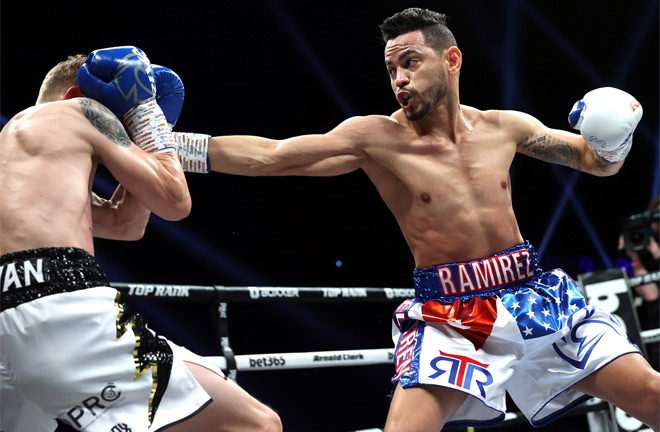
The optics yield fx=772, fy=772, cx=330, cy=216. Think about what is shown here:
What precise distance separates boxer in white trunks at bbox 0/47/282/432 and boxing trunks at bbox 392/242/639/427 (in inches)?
21.0

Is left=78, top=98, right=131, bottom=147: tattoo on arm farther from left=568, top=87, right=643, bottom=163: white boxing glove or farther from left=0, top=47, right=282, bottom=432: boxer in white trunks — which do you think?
left=568, top=87, right=643, bottom=163: white boxing glove

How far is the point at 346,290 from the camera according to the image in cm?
276

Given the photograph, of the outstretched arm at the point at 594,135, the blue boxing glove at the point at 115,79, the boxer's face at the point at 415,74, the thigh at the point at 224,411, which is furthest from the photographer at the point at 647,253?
the blue boxing glove at the point at 115,79

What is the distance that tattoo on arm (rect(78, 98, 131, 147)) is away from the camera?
60.7 inches

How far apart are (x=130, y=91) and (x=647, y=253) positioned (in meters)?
3.22

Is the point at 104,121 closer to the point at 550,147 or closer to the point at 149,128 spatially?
the point at 149,128

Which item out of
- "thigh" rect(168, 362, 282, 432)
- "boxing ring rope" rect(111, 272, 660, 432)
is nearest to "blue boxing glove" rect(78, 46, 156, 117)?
"thigh" rect(168, 362, 282, 432)

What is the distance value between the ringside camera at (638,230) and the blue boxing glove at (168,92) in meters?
2.66

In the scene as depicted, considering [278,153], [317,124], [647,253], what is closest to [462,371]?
[278,153]

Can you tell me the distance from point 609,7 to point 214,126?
13.4 feet

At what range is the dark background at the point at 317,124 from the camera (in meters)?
4.91

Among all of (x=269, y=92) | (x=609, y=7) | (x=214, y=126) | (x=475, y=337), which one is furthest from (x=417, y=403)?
(x=609, y=7)

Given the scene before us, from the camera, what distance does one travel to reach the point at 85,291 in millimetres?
1423

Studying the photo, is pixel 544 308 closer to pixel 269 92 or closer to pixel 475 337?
pixel 475 337
